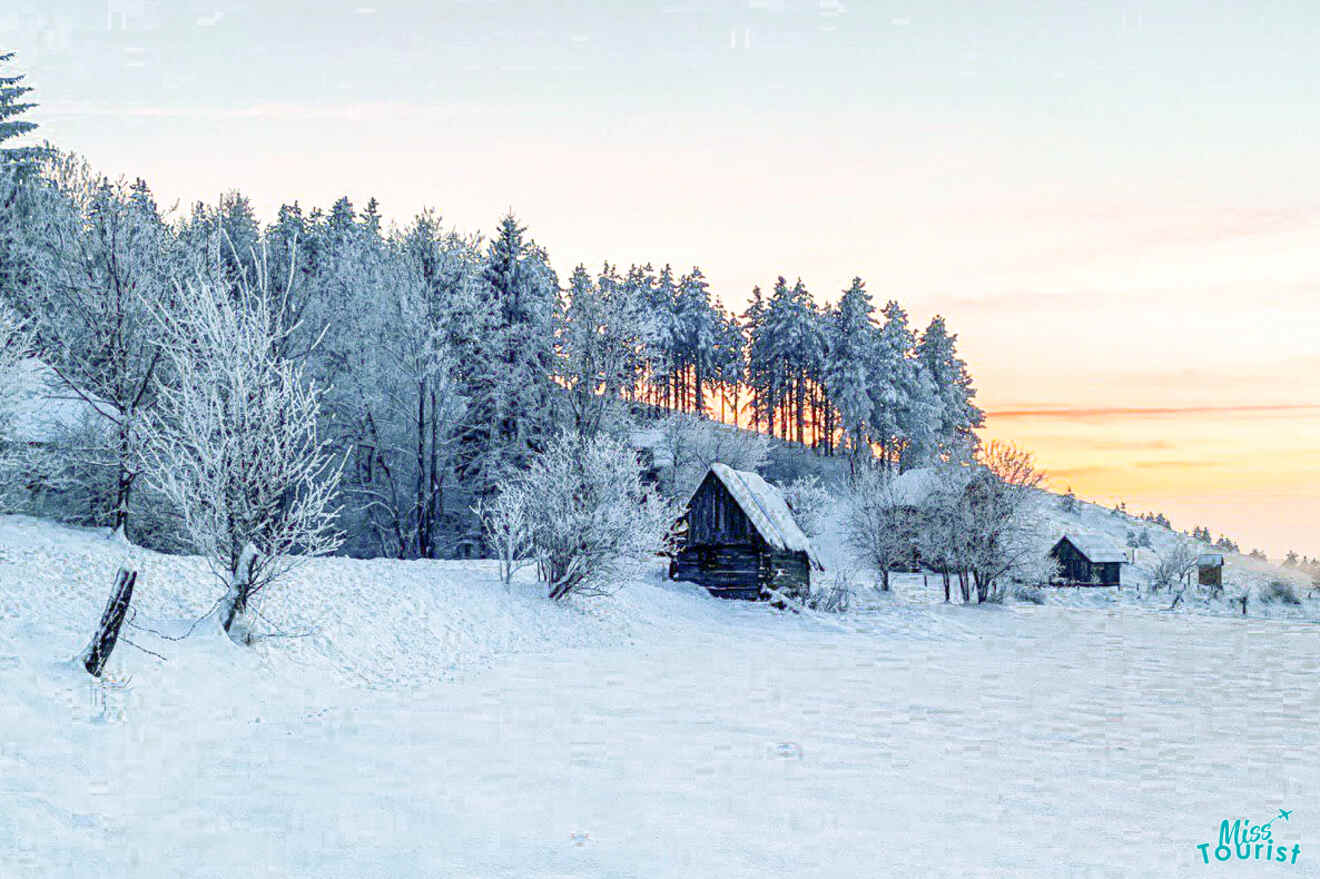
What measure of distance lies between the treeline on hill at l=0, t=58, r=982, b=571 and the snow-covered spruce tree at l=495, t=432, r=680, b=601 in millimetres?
2802

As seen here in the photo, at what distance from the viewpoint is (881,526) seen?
139ft

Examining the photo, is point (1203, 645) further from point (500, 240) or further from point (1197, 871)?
point (500, 240)

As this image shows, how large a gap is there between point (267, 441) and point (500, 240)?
28.2 metres

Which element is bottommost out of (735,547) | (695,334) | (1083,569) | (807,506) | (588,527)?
(1083,569)

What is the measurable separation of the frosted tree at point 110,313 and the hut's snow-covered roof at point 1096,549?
54896mm

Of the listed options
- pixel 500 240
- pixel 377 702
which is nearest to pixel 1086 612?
pixel 500 240

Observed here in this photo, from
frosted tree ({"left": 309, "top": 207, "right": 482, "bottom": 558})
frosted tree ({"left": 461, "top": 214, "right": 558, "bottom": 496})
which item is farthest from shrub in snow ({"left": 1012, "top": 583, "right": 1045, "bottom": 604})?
frosted tree ({"left": 309, "top": 207, "right": 482, "bottom": 558})

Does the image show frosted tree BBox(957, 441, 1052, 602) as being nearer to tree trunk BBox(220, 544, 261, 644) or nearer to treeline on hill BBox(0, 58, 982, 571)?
treeline on hill BBox(0, 58, 982, 571)

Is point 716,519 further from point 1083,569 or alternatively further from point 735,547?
point 1083,569

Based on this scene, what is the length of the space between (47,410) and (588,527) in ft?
49.5

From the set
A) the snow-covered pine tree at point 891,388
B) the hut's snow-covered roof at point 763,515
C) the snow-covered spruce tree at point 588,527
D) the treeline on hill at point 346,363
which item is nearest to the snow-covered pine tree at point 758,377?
the treeline on hill at point 346,363

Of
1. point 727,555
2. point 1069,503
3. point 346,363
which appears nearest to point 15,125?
point 346,363

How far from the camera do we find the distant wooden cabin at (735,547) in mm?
32125

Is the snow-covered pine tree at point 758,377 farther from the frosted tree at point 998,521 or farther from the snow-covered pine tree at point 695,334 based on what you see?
the frosted tree at point 998,521
